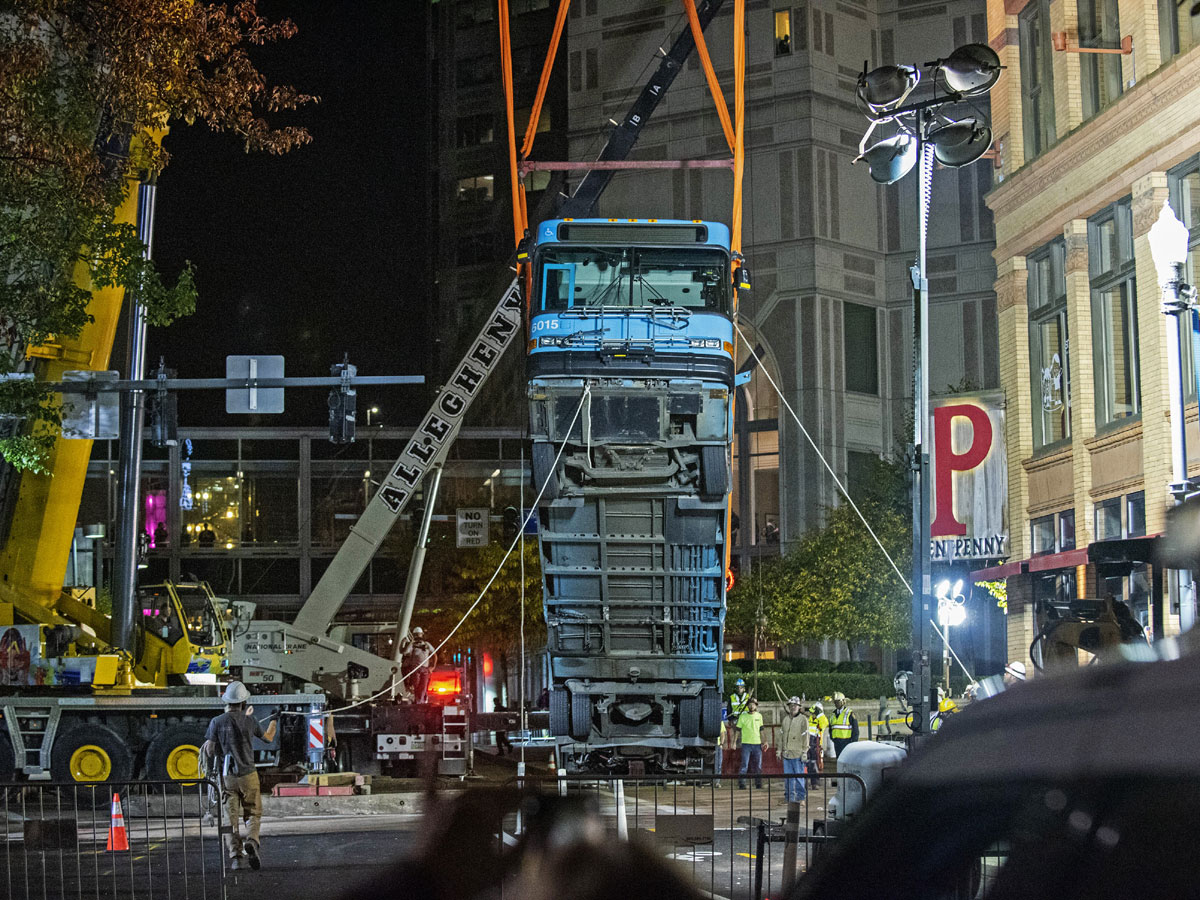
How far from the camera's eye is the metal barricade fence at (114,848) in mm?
11680

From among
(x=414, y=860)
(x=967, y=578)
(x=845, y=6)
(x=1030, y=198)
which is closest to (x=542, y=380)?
(x=414, y=860)

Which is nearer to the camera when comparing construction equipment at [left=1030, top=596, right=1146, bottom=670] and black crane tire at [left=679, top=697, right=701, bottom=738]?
construction equipment at [left=1030, top=596, right=1146, bottom=670]

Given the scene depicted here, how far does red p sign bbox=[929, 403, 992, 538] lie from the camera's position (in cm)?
2953

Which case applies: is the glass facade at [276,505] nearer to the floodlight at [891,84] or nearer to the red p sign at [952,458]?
the red p sign at [952,458]

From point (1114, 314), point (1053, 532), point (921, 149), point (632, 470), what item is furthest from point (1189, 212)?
point (632, 470)

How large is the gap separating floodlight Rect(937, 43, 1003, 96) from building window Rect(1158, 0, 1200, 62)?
11.7 metres

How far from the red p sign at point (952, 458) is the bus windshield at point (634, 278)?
13908 millimetres

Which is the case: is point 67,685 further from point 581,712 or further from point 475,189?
point 475,189

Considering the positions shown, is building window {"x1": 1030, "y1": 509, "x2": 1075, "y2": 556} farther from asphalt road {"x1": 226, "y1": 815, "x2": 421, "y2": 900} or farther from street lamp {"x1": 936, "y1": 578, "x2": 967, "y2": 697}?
asphalt road {"x1": 226, "y1": 815, "x2": 421, "y2": 900}

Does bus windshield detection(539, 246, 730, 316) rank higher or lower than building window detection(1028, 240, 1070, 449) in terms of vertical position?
lower

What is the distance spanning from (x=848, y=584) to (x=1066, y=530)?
16.5 m

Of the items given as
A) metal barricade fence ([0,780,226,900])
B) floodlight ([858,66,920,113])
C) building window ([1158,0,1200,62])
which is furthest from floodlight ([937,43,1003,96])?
building window ([1158,0,1200,62])

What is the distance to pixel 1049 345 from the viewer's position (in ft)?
100

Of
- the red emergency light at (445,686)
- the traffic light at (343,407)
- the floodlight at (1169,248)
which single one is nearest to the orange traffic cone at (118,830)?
the traffic light at (343,407)
